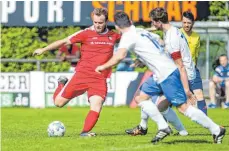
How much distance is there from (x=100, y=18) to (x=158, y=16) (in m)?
Answer: 1.91

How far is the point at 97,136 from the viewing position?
49.7 feet

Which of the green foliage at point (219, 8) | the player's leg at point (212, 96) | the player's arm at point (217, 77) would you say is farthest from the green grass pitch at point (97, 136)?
the green foliage at point (219, 8)

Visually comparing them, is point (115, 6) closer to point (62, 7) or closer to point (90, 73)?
point (62, 7)

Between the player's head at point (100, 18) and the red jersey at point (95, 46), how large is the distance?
179 mm

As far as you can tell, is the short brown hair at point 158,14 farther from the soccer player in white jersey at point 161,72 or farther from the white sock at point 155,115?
the white sock at point 155,115

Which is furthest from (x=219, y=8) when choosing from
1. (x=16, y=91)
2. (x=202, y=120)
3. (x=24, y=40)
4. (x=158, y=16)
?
(x=202, y=120)

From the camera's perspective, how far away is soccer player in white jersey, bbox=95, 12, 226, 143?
43.4 feet

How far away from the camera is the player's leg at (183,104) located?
13.2m

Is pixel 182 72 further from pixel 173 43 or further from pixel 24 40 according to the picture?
pixel 24 40

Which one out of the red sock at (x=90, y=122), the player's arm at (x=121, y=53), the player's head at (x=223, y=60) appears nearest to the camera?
the player's arm at (x=121, y=53)

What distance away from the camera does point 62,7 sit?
2931cm

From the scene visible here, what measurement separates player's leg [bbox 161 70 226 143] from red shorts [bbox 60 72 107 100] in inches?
95.9

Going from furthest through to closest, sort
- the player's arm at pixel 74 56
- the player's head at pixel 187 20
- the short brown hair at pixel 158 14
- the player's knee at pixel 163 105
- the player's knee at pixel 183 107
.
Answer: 1. the player's arm at pixel 74 56
2. the player's head at pixel 187 20
3. the player's knee at pixel 163 105
4. the short brown hair at pixel 158 14
5. the player's knee at pixel 183 107

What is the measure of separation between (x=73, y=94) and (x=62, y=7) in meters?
13.7
